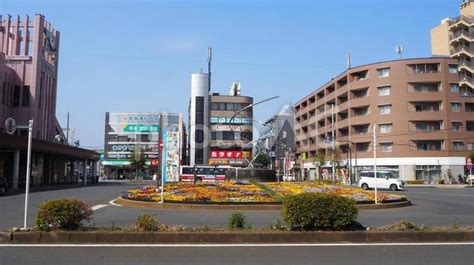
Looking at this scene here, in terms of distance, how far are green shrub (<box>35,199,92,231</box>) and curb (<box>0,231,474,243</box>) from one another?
0.29m

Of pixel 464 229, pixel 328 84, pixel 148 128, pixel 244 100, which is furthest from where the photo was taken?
pixel 148 128

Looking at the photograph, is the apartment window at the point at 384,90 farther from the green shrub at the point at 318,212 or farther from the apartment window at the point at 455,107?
the green shrub at the point at 318,212

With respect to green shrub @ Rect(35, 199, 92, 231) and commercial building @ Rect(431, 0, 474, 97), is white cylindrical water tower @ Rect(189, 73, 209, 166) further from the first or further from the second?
green shrub @ Rect(35, 199, 92, 231)

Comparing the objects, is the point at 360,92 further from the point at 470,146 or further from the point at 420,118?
the point at 470,146

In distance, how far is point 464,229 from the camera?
35.7 feet

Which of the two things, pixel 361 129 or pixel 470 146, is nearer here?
pixel 470 146

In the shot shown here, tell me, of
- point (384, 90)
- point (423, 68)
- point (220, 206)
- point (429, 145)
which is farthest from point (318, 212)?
point (423, 68)

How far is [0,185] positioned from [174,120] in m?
82.0

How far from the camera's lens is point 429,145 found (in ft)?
219

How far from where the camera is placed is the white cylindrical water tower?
284ft
